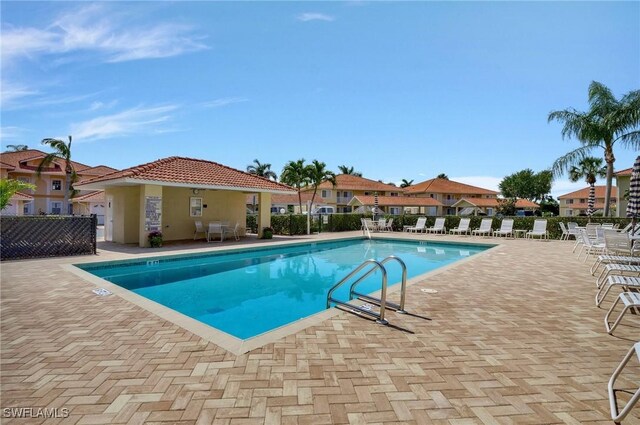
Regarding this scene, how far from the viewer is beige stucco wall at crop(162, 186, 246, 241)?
1555 cm

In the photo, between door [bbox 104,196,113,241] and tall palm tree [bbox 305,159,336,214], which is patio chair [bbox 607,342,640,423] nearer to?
door [bbox 104,196,113,241]

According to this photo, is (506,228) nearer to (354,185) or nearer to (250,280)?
(250,280)

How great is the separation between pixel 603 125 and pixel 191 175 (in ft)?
84.1

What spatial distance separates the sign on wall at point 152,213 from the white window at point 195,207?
2578 millimetres

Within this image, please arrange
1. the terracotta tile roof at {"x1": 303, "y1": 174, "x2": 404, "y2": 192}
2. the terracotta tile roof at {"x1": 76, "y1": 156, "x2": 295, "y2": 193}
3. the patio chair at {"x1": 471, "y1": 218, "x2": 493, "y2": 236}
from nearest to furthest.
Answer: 1. the terracotta tile roof at {"x1": 76, "y1": 156, "x2": 295, "y2": 193}
2. the patio chair at {"x1": 471, "y1": 218, "x2": 493, "y2": 236}
3. the terracotta tile roof at {"x1": 303, "y1": 174, "x2": 404, "y2": 192}

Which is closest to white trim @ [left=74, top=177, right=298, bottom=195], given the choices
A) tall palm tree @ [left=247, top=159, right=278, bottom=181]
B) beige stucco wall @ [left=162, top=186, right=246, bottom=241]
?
beige stucco wall @ [left=162, top=186, right=246, bottom=241]

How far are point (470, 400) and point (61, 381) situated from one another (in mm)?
3545

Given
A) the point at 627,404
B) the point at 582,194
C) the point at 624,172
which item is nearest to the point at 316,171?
the point at 627,404

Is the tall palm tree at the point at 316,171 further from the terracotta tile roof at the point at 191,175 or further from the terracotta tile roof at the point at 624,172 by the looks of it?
the terracotta tile roof at the point at 624,172

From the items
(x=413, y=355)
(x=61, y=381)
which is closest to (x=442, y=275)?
(x=413, y=355)

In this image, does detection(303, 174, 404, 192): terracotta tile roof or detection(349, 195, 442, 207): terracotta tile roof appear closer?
detection(349, 195, 442, 207): terracotta tile roof

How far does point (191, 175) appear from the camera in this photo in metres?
15.2

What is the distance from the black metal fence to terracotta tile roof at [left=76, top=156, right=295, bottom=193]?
2.41 metres
